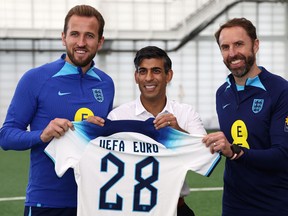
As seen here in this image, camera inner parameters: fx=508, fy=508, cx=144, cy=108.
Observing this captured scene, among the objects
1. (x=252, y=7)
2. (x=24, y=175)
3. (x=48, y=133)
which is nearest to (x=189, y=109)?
(x=48, y=133)

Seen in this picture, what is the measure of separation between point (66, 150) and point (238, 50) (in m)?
1.26

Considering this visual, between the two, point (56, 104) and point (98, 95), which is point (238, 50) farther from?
point (56, 104)

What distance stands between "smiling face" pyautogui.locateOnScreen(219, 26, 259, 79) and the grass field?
3517 millimetres

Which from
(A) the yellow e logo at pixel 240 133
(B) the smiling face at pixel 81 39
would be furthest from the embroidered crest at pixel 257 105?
(B) the smiling face at pixel 81 39

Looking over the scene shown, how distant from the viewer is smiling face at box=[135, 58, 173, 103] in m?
3.25

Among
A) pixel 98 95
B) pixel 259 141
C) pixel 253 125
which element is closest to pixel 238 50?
pixel 253 125

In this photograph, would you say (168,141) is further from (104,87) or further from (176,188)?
(104,87)

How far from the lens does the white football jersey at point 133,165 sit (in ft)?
10.6

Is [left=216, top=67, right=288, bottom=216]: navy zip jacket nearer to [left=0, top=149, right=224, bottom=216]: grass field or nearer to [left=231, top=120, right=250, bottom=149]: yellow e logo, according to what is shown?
[left=231, top=120, right=250, bottom=149]: yellow e logo

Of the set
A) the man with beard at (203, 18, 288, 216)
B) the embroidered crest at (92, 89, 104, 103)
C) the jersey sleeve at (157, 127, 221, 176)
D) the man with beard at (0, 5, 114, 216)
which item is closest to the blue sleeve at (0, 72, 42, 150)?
the man with beard at (0, 5, 114, 216)

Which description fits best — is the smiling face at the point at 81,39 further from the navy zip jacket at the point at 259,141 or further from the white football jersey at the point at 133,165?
the navy zip jacket at the point at 259,141

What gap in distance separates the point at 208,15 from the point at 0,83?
282 inches

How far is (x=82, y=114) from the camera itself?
3299mm

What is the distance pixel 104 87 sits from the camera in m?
3.47
